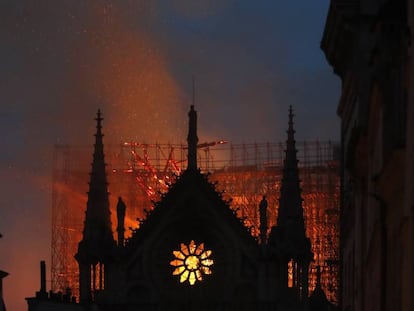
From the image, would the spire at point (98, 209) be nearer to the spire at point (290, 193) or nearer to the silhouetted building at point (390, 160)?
the spire at point (290, 193)

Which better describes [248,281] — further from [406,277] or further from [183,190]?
[406,277]

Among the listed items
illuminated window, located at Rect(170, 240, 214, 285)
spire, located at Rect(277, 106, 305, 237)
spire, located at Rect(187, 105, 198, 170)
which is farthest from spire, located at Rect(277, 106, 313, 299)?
illuminated window, located at Rect(170, 240, 214, 285)

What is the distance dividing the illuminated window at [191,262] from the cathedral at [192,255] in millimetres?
40

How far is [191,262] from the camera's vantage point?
82.1 m

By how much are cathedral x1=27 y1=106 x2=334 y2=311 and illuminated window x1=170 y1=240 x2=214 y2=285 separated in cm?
4

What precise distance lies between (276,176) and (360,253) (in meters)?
71.6

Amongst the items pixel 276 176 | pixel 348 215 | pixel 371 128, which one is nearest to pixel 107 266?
pixel 276 176

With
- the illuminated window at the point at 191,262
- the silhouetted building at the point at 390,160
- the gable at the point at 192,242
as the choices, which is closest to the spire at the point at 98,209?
the gable at the point at 192,242

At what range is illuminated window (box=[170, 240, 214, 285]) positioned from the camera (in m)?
82.1

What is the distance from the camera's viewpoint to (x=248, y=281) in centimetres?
8112

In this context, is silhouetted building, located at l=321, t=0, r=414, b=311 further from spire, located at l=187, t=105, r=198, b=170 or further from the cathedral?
spire, located at l=187, t=105, r=198, b=170

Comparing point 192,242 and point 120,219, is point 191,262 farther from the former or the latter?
point 120,219

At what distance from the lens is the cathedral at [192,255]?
256 feet

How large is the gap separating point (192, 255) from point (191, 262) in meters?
0.29
